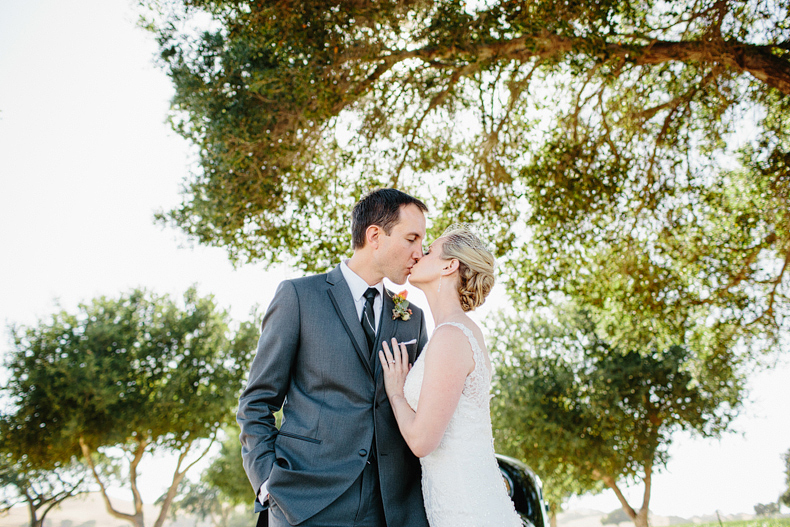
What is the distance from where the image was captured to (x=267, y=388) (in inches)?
112

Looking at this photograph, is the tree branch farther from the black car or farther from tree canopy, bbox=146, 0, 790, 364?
the black car

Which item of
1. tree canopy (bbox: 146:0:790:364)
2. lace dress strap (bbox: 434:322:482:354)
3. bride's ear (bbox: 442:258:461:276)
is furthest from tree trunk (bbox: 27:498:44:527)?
lace dress strap (bbox: 434:322:482:354)

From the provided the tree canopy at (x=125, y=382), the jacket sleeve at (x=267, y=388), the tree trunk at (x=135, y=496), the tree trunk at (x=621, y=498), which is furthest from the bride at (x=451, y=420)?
the tree trunk at (x=621, y=498)

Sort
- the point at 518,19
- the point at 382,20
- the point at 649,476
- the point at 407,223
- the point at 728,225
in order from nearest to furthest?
the point at 407,223 → the point at 518,19 → the point at 382,20 → the point at 728,225 → the point at 649,476

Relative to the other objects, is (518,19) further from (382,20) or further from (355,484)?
(355,484)

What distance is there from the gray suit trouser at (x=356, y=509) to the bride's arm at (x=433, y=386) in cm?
27

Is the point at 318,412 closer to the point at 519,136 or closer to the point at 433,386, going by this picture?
the point at 433,386

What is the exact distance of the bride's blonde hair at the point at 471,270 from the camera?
3.39 metres

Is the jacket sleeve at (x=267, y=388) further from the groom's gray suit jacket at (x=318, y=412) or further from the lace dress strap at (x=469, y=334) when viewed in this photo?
the lace dress strap at (x=469, y=334)

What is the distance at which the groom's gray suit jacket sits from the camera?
8.64 ft

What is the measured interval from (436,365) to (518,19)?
604 centimetres

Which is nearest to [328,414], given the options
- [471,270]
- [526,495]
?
[471,270]

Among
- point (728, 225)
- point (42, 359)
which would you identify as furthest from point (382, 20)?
point (42, 359)

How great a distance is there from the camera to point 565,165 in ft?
29.8
